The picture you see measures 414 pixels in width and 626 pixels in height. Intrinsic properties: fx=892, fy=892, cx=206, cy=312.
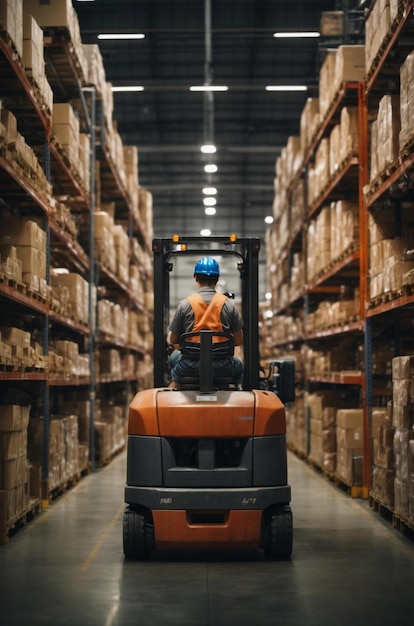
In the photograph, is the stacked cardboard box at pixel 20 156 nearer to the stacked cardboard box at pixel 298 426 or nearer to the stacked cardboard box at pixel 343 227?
the stacked cardboard box at pixel 343 227

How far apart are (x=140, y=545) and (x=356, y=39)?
37.3 ft

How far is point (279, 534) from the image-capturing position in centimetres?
625

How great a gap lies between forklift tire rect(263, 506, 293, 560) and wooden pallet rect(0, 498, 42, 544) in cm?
213

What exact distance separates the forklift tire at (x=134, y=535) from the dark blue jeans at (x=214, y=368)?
100 cm

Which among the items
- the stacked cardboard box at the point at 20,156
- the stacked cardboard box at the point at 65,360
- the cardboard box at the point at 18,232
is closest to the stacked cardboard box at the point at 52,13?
the stacked cardboard box at the point at 20,156

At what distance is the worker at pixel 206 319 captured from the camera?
6.32 metres

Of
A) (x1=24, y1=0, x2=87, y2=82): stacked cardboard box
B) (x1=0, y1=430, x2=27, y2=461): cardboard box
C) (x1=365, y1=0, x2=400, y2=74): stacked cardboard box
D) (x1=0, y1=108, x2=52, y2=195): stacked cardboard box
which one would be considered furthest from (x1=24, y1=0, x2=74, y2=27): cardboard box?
(x1=0, y1=430, x2=27, y2=461): cardboard box

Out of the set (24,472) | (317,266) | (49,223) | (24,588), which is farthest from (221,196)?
(24,588)

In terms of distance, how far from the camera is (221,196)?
32.8m

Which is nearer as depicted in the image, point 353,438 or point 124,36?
point 353,438

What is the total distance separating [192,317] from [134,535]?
1.59 metres

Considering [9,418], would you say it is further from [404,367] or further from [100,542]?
[404,367]

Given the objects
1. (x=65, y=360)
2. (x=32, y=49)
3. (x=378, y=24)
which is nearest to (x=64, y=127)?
(x=32, y=49)

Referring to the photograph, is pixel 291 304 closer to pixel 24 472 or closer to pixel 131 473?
pixel 24 472
